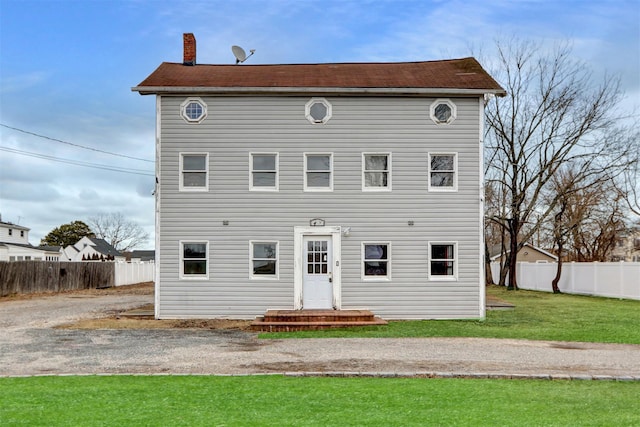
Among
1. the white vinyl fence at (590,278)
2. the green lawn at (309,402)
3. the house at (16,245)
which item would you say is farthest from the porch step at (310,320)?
the house at (16,245)

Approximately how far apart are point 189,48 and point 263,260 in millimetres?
8341

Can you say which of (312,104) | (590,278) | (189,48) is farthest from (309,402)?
(590,278)

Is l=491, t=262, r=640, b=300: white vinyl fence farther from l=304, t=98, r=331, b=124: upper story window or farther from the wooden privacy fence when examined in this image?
the wooden privacy fence

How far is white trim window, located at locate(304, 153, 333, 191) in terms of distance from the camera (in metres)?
18.5

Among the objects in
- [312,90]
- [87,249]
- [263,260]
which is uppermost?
[312,90]

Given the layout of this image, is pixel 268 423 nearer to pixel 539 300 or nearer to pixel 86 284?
pixel 539 300

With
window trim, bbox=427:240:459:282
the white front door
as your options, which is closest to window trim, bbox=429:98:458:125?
window trim, bbox=427:240:459:282

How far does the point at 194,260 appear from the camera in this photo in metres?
18.2

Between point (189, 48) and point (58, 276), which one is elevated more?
point (189, 48)

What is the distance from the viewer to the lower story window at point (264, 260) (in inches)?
718

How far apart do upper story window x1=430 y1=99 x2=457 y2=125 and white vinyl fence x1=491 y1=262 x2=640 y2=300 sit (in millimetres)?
12209

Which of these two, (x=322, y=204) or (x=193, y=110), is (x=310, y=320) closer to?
(x=322, y=204)

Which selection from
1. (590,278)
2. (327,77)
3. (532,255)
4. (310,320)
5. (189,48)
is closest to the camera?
(310,320)

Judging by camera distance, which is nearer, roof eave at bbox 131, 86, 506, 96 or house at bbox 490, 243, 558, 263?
roof eave at bbox 131, 86, 506, 96
